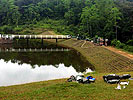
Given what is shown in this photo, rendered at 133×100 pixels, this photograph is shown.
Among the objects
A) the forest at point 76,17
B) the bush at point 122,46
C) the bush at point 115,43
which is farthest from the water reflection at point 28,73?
the forest at point 76,17

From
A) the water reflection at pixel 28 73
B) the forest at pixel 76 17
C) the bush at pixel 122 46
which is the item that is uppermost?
the forest at pixel 76 17

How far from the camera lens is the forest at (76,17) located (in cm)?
4972

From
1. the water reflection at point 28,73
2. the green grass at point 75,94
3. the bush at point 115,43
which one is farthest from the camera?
the bush at point 115,43

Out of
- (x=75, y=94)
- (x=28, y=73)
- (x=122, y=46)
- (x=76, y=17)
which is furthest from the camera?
(x=76, y=17)

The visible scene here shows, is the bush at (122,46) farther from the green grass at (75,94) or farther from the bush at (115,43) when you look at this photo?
the green grass at (75,94)

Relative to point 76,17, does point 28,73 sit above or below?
below

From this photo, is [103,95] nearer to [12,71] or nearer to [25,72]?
[25,72]

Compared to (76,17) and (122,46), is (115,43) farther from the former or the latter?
(76,17)

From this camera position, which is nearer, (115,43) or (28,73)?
(28,73)

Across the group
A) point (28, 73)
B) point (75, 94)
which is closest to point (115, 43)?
point (28, 73)

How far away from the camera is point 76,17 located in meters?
79.6

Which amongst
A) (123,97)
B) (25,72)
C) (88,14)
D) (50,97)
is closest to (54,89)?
(50,97)

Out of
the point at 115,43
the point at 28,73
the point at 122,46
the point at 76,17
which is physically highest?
the point at 76,17

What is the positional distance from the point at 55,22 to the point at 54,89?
245ft
